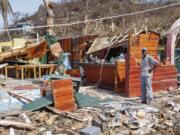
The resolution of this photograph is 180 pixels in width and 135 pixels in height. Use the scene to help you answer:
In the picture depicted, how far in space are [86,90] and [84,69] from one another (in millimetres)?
2472

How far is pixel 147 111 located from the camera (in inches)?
363

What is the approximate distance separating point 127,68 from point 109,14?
24051mm

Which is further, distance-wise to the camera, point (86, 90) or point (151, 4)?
point (151, 4)

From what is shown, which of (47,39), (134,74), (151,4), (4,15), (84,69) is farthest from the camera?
(151,4)

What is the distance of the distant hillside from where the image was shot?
25.8 m

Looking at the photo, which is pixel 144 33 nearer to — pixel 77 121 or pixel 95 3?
pixel 77 121

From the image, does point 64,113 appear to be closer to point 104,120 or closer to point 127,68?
point 104,120

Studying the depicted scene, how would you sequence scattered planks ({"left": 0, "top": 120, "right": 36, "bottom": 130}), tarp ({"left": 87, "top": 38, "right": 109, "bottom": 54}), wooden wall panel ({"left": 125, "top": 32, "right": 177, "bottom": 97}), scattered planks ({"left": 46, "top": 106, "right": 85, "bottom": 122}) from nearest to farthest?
scattered planks ({"left": 0, "top": 120, "right": 36, "bottom": 130}) → scattered planks ({"left": 46, "top": 106, "right": 85, "bottom": 122}) → wooden wall panel ({"left": 125, "top": 32, "right": 177, "bottom": 97}) → tarp ({"left": 87, "top": 38, "right": 109, "bottom": 54})

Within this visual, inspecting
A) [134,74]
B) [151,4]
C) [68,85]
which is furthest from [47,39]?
[151,4]

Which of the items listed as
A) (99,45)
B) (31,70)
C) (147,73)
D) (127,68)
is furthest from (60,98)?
(31,70)

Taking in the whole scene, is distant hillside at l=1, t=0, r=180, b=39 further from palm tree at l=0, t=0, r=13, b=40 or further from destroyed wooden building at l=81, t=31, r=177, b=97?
palm tree at l=0, t=0, r=13, b=40

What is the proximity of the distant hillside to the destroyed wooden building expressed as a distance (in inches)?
239

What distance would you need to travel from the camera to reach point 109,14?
116 ft

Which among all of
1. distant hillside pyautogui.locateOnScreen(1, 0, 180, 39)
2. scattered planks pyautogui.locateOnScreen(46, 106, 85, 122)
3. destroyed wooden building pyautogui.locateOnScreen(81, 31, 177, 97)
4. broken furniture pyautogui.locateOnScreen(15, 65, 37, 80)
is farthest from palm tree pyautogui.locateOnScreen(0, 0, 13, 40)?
distant hillside pyautogui.locateOnScreen(1, 0, 180, 39)
